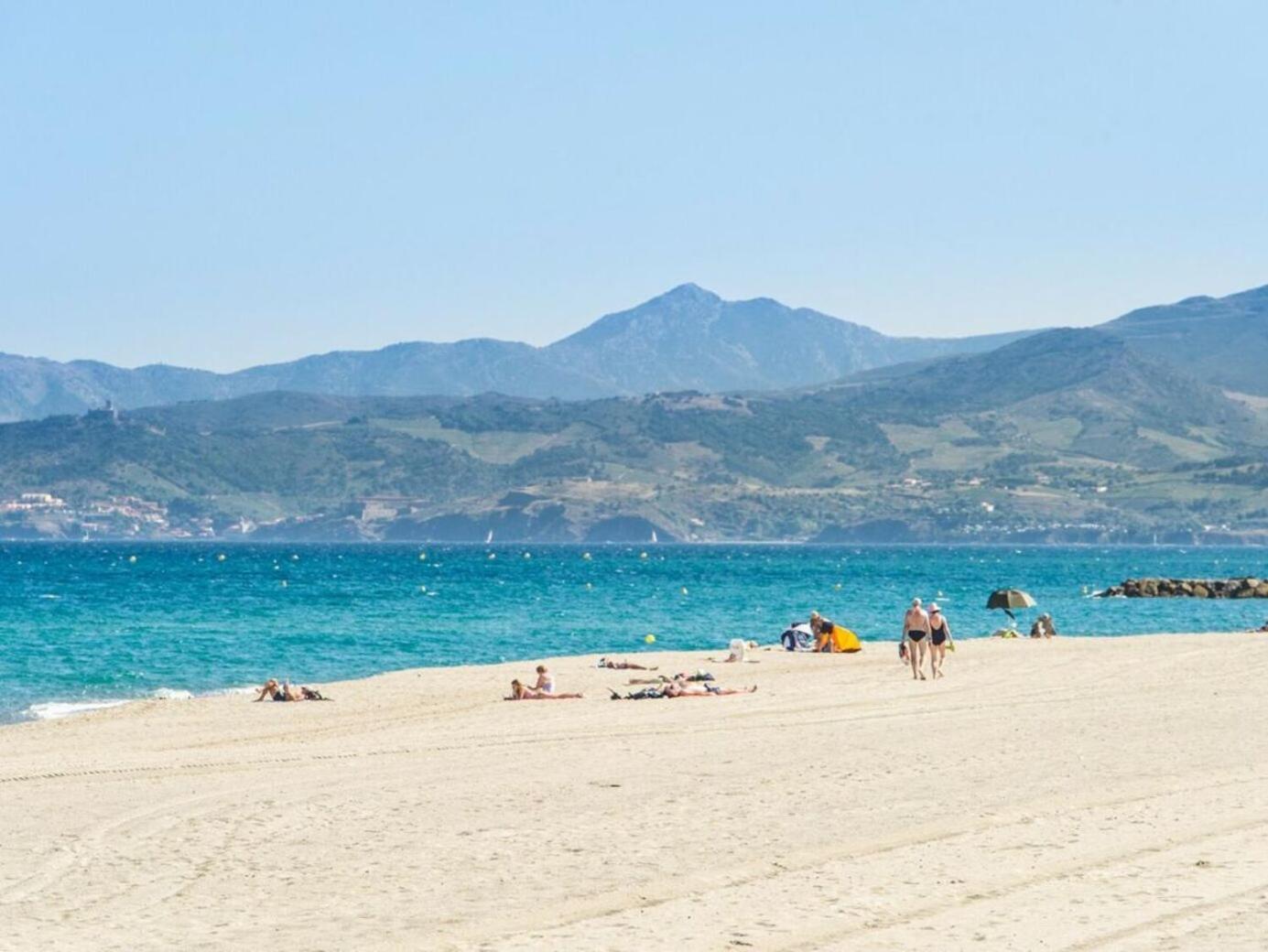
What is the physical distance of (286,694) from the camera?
36281 mm

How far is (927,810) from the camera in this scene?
1764cm

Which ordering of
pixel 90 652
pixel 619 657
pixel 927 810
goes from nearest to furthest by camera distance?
pixel 927 810 → pixel 619 657 → pixel 90 652

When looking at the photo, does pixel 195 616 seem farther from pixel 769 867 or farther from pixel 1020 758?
pixel 769 867

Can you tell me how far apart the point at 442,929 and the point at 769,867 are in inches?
121

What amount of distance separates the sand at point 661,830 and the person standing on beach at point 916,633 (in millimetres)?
5953

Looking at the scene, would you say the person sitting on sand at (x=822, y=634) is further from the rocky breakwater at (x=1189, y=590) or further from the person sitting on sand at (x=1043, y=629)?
the rocky breakwater at (x=1189, y=590)

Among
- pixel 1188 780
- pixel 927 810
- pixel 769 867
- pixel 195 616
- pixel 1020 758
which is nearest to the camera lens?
pixel 769 867

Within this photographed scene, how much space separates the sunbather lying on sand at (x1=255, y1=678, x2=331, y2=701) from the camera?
36156 millimetres

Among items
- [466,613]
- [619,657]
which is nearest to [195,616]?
[466,613]

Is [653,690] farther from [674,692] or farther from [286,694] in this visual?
[286,694]

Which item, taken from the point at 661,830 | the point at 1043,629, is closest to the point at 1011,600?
the point at 1043,629

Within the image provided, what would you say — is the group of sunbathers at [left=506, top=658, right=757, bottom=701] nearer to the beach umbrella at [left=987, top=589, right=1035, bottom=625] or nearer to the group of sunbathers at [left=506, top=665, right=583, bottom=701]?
the group of sunbathers at [left=506, top=665, right=583, bottom=701]

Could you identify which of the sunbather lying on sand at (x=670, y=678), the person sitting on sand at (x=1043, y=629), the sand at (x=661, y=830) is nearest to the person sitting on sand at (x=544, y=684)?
the sunbather lying on sand at (x=670, y=678)

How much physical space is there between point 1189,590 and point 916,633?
228ft
